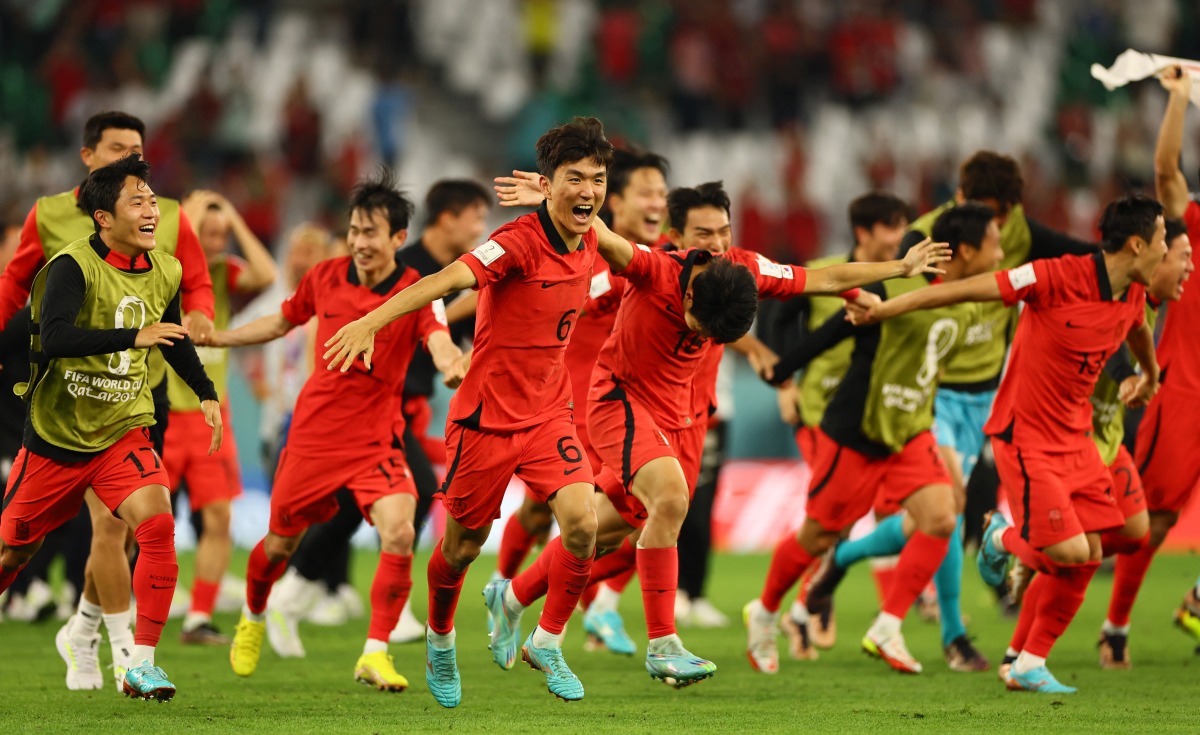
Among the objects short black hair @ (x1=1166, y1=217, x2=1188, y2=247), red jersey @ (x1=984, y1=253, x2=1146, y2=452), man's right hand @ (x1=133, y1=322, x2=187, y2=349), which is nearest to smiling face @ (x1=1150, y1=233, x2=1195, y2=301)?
short black hair @ (x1=1166, y1=217, x2=1188, y2=247)

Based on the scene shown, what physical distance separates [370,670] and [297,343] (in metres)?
5.01

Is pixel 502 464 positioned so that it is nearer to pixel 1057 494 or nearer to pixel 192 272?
pixel 192 272

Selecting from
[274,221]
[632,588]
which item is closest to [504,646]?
[632,588]

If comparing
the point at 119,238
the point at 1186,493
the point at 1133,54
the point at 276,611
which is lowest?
the point at 276,611

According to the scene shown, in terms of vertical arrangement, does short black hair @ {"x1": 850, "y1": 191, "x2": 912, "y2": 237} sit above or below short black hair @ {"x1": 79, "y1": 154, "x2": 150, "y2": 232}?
below

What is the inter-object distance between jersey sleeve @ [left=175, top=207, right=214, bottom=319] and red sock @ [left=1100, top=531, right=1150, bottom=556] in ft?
14.8

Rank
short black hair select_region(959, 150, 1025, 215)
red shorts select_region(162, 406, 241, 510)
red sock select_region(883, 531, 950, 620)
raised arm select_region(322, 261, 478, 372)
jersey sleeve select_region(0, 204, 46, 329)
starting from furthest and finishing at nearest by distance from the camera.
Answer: red shorts select_region(162, 406, 241, 510), short black hair select_region(959, 150, 1025, 215), red sock select_region(883, 531, 950, 620), jersey sleeve select_region(0, 204, 46, 329), raised arm select_region(322, 261, 478, 372)

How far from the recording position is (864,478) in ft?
27.3

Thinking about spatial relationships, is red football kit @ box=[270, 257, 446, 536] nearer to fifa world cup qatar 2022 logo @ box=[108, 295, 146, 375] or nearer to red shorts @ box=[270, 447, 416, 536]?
red shorts @ box=[270, 447, 416, 536]

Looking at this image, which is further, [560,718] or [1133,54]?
[1133,54]

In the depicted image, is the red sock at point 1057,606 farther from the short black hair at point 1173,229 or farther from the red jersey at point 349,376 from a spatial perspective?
the red jersey at point 349,376

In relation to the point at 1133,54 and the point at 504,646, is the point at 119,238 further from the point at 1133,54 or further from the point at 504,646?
the point at 1133,54

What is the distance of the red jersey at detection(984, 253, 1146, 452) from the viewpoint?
7379 millimetres

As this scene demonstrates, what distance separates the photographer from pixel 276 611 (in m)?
8.77
